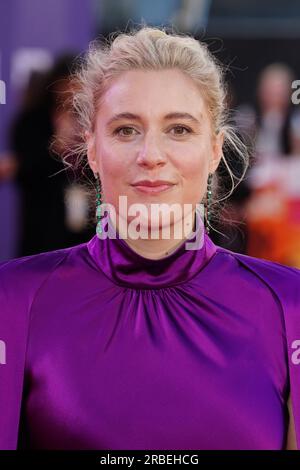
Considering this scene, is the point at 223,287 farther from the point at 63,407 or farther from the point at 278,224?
the point at 278,224

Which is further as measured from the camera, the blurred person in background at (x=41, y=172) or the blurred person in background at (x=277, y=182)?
the blurred person in background at (x=277, y=182)

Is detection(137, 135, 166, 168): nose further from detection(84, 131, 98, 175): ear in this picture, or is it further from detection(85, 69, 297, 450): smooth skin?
detection(84, 131, 98, 175): ear

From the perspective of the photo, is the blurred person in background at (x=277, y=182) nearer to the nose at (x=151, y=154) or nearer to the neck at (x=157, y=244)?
the neck at (x=157, y=244)

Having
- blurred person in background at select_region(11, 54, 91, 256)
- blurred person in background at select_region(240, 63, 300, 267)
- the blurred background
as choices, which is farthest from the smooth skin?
blurred person in background at select_region(240, 63, 300, 267)

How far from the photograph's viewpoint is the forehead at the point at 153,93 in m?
1.61

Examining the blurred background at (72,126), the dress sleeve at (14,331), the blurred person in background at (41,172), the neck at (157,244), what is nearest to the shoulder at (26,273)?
the dress sleeve at (14,331)

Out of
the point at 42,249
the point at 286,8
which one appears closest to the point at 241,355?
the point at 42,249

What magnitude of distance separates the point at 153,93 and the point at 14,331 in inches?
19.5

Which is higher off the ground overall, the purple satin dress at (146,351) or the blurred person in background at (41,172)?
the blurred person in background at (41,172)

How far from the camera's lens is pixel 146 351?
1.62m

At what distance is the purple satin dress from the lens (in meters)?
1.59

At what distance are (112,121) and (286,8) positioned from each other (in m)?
6.24

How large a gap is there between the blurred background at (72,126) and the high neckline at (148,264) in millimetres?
290

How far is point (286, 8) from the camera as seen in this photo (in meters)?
7.54
